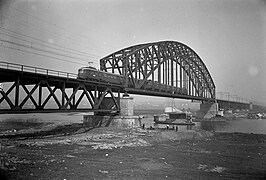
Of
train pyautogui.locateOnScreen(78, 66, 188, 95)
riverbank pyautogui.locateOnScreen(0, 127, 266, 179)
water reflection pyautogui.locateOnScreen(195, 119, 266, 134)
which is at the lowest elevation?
water reflection pyautogui.locateOnScreen(195, 119, 266, 134)

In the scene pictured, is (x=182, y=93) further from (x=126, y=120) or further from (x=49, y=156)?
(x=49, y=156)

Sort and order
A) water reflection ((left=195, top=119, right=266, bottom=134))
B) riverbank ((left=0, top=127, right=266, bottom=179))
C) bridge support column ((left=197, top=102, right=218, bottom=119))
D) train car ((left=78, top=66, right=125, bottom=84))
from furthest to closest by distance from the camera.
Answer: bridge support column ((left=197, top=102, right=218, bottom=119)) < water reflection ((left=195, top=119, right=266, bottom=134)) < train car ((left=78, top=66, right=125, bottom=84)) < riverbank ((left=0, top=127, right=266, bottom=179))

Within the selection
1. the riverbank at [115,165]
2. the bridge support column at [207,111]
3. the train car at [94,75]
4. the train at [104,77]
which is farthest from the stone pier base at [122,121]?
the bridge support column at [207,111]

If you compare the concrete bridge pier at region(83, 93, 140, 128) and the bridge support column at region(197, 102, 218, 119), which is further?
the bridge support column at region(197, 102, 218, 119)

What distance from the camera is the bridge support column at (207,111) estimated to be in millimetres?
102775

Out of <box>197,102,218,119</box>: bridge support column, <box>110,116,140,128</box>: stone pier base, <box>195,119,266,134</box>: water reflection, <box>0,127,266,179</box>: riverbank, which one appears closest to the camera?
<box>0,127,266,179</box>: riverbank

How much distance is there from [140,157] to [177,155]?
3.59 metres

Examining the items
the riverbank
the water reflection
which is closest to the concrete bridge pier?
the riverbank

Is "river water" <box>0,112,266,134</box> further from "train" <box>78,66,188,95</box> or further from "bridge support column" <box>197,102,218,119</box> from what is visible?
"bridge support column" <box>197,102,218,119</box>

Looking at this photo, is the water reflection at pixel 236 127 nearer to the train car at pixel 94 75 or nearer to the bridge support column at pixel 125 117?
the bridge support column at pixel 125 117

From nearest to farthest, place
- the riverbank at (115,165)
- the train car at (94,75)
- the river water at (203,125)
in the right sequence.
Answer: the riverbank at (115,165)
the train car at (94,75)
the river water at (203,125)

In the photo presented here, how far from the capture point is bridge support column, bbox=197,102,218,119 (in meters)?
103

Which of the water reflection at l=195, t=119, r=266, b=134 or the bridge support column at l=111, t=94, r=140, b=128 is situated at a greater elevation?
the bridge support column at l=111, t=94, r=140, b=128

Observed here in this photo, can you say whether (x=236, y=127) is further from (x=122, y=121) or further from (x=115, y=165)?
(x=115, y=165)
